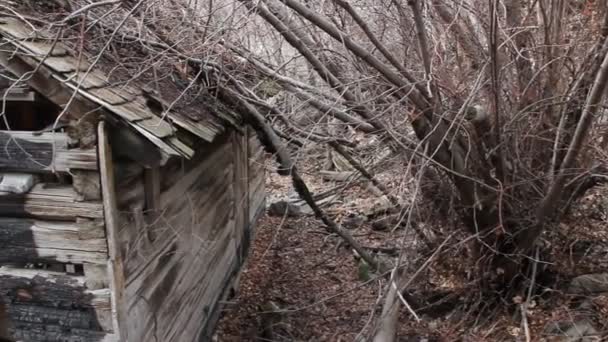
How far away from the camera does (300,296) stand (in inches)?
290

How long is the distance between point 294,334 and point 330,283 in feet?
5.74

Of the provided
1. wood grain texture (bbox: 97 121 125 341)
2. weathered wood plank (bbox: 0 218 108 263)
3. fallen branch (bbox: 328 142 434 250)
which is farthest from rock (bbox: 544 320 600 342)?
weathered wood plank (bbox: 0 218 108 263)

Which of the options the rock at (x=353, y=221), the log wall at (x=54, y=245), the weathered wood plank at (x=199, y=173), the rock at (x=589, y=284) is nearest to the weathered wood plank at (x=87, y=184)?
the log wall at (x=54, y=245)

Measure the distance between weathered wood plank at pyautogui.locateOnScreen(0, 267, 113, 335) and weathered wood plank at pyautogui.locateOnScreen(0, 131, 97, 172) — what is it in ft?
2.55

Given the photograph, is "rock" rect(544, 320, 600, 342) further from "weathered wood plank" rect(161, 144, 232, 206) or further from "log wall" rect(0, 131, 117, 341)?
"log wall" rect(0, 131, 117, 341)

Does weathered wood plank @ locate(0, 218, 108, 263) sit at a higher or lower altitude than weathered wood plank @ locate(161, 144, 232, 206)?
lower

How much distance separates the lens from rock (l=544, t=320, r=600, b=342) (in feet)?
14.6

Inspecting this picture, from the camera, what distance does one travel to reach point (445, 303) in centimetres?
588

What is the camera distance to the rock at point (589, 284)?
5.12 m

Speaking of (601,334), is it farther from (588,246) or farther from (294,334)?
(294,334)

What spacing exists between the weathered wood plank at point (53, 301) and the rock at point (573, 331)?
12.6ft

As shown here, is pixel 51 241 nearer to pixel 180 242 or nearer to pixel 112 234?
pixel 112 234

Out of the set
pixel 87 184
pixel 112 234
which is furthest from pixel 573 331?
pixel 87 184

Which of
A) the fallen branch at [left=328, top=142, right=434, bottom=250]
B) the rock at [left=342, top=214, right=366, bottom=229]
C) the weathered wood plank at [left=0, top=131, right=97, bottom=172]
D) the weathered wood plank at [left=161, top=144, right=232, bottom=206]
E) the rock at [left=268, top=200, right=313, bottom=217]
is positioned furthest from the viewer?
the rock at [left=268, top=200, right=313, bottom=217]
